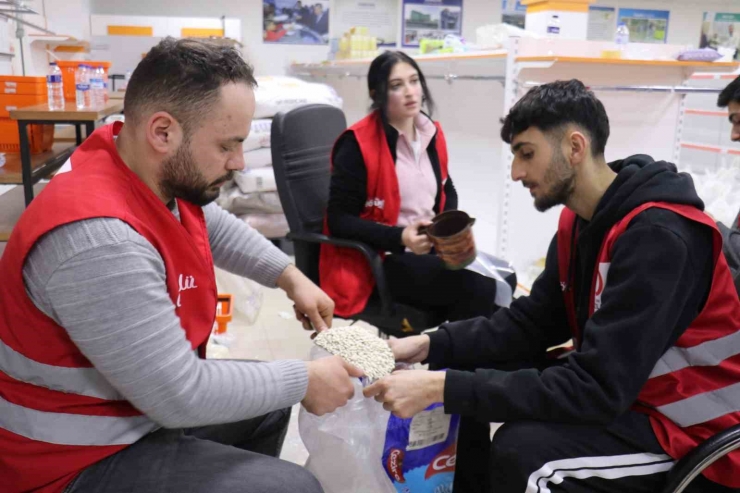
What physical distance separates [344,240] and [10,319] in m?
1.24

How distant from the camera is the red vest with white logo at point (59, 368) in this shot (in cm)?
96

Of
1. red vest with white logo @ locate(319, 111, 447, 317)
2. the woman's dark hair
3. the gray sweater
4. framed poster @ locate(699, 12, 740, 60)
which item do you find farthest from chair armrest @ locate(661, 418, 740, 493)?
framed poster @ locate(699, 12, 740, 60)

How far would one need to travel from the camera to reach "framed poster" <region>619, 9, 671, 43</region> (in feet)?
24.0

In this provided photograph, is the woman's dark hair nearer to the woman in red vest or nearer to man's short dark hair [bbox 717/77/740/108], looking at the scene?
the woman in red vest

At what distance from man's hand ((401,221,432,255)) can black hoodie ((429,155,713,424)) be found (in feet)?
2.65

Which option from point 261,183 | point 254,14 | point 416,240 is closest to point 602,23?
point 254,14

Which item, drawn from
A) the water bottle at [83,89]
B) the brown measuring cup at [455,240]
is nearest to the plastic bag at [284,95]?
the water bottle at [83,89]

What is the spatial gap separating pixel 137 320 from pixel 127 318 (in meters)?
0.01

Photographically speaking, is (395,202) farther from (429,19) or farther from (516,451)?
(429,19)

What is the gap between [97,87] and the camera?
9.47ft

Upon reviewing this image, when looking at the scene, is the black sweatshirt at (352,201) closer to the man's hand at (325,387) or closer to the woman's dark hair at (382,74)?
the woman's dark hair at (382,74)

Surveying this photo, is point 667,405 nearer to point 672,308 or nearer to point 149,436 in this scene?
point 672,308

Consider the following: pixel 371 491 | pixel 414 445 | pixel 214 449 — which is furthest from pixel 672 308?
pixel 214 449

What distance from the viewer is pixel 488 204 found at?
13.7 feet
